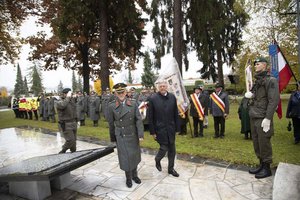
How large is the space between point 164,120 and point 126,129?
0.82 m

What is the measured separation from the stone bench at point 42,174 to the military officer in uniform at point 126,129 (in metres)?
0.46

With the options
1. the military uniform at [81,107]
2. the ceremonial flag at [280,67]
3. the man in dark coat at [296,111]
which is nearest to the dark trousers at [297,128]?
the man in dark coat at [296,111]

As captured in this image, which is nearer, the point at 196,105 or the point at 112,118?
the point at 112,118

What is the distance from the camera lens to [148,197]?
440 cm

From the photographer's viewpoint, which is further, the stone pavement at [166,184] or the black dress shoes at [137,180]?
the black dress shoes at [137,180]

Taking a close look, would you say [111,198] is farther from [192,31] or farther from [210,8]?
[192,31]

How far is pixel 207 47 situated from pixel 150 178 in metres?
15.0

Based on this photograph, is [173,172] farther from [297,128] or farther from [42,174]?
[297,128]

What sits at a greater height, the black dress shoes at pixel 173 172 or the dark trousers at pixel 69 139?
the dark trousers at pixel 69 139

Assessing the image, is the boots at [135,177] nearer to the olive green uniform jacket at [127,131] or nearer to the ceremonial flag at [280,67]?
the olive green uniform jacket at [127,131]

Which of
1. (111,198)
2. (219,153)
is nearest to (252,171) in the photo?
(219,153)

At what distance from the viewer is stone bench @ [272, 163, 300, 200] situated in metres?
3.70

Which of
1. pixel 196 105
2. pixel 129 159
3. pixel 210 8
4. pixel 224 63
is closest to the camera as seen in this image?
pixel 129 159

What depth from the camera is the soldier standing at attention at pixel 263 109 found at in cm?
452
